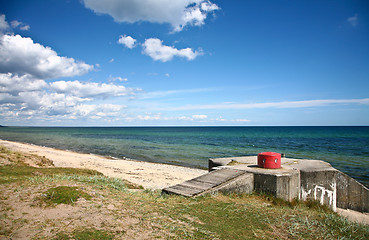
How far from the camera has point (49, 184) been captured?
18.1 ft

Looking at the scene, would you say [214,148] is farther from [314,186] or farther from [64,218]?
[64,218]

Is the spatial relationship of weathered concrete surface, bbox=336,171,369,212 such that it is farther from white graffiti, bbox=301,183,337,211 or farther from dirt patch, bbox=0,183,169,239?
dirt patch, bbox=0,183,169,239

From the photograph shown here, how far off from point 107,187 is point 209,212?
281 centimetres

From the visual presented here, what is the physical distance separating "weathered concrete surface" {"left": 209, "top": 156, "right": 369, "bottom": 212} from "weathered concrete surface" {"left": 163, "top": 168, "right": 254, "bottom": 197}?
350 millimetres

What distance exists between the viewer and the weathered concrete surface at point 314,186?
6898 millimetres

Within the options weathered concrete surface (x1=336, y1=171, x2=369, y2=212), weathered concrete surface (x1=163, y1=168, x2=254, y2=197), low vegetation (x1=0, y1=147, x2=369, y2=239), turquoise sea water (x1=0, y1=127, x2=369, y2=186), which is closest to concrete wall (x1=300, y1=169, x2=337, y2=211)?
weathered concrete surface (x1=336, y1=171, x2=369, y2=212)

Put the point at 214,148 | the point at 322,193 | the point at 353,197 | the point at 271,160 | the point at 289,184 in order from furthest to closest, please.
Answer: the point at 214,148
the point at 353,197
the point at 271,160
the point at 322,193
the point at 289,184

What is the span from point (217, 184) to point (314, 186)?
3472 millimetres

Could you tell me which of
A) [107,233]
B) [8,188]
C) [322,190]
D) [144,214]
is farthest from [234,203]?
Result: [8,188]

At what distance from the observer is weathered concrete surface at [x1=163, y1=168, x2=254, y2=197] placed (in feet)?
20.2

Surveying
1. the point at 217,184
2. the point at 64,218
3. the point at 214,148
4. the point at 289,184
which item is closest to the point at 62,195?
the point at 64,218

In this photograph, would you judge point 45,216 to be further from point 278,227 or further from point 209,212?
point 278,227

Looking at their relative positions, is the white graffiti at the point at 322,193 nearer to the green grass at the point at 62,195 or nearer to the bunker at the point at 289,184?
the bunker at the point at 289,184

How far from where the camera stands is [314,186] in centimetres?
756
